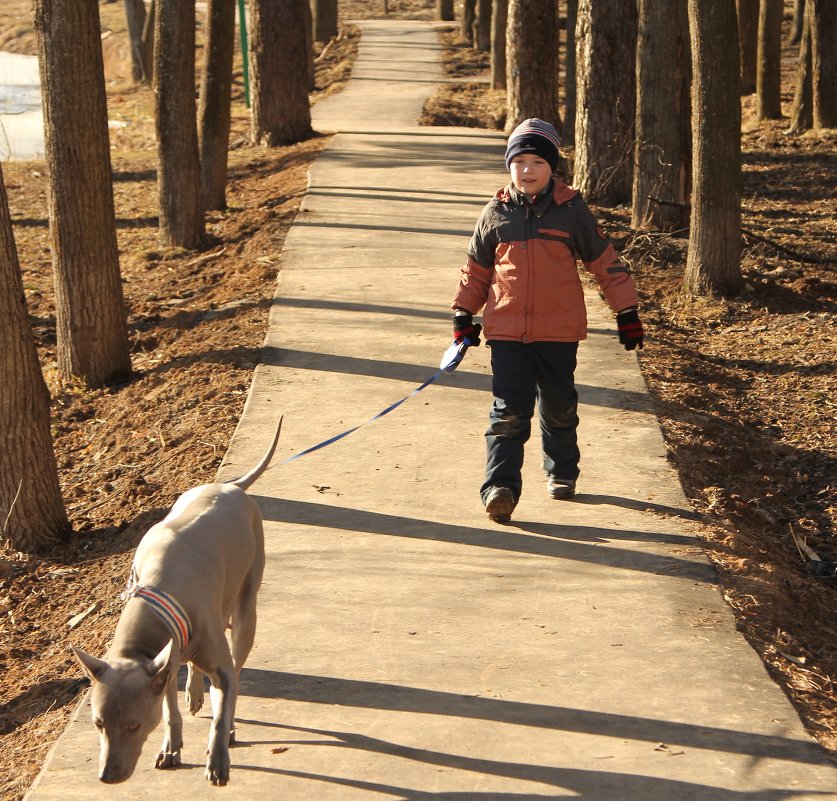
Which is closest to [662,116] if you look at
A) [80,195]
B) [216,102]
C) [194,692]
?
[216,102]

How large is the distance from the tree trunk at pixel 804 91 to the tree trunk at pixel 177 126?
9.65 metres

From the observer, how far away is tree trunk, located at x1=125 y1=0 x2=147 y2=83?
105 feet

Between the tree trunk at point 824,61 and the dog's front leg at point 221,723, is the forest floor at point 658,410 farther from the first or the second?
the tree trunk at point 824,61

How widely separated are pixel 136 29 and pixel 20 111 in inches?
157

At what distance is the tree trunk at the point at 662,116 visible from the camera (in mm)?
11719

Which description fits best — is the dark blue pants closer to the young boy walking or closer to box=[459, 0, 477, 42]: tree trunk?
the young boy walking

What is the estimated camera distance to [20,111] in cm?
3152

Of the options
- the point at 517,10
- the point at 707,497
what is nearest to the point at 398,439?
the point at 707,497

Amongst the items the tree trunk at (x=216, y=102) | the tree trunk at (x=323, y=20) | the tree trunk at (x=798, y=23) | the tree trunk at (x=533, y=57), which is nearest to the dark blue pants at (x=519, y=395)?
the tree trunk at (x=216, y=102)

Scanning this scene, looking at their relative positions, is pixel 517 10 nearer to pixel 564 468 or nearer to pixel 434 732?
pixel 564 468

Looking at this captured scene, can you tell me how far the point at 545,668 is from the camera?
479cm

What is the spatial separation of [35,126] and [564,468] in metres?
26.3

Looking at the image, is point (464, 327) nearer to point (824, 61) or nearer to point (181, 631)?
point (181, 631)

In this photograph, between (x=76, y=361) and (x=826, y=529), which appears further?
(x=76, y=361)
